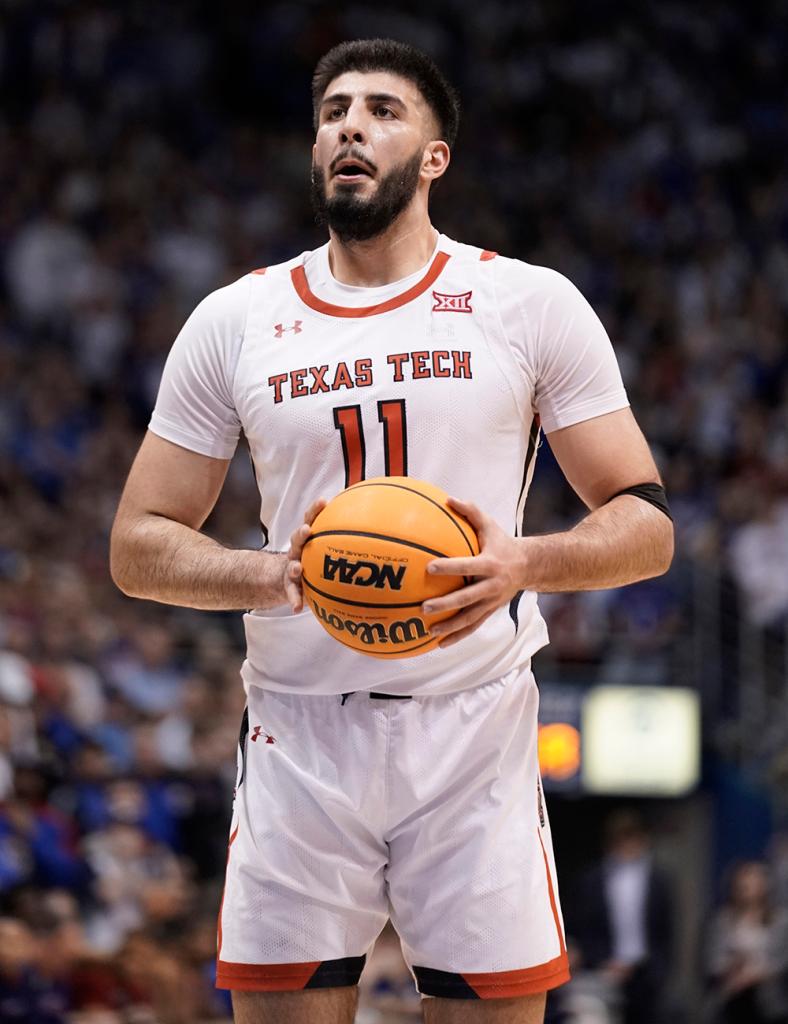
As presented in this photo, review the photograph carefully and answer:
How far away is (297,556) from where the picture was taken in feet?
12.2

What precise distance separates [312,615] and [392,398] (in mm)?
588

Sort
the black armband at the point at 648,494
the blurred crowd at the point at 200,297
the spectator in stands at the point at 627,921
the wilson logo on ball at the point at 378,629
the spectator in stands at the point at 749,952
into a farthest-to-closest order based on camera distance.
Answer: the spectator in stands at the point at 627,921 < the spectator in stands at the point at 749,952 < the blurred crowd at the point at 200,297 < the black armband at the point at 648,494 < the wilson logo on ball at the point at 378,629

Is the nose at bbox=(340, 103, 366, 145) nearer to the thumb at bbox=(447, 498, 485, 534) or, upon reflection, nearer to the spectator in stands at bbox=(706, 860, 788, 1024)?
the thumb at bbox=(447, 498, 485, 534)

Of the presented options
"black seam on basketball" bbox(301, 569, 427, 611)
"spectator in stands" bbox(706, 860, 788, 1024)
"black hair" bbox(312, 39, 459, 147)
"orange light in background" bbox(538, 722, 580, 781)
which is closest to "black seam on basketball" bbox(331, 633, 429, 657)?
"black seam on basketball" bbox(301, 569, 427, 611)

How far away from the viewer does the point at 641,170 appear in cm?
1870

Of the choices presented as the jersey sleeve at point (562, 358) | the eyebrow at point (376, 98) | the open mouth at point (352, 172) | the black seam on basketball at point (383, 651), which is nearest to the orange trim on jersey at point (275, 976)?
the black seam on basketball at point (383, 651)

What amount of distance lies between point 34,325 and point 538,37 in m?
8.17

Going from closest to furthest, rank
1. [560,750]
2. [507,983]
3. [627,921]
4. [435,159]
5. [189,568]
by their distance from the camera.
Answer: [507,983] < [189,568] < [435,159] < [627,921] < [560,750]

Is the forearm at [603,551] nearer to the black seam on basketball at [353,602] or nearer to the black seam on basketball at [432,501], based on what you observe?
the black seam on basketball at [432,501]

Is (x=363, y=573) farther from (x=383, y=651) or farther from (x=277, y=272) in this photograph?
(x=277, y=272)

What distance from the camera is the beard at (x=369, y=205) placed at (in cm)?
425

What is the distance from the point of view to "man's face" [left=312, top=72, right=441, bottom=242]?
13.9ft

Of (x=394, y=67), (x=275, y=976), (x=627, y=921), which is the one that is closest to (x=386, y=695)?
(x=275, y=976)

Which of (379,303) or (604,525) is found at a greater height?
(379,303)
